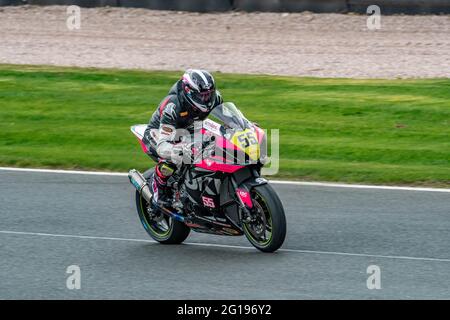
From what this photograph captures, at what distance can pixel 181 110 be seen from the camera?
9406 millimetres

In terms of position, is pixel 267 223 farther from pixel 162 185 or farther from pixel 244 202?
pixel 162 185

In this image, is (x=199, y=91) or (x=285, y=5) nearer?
(x=199, y=91)

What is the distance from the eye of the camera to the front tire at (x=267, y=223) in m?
8.92

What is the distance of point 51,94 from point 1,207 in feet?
20.0

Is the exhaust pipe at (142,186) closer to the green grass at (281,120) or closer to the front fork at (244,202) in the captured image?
the front fork at (244,202)

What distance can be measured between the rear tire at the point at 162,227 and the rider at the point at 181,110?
518 mm

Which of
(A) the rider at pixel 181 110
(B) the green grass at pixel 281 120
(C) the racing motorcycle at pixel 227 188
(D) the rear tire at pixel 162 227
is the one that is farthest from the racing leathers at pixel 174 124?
(B) the green grass at pixel 281 120

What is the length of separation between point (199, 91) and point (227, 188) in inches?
33.7

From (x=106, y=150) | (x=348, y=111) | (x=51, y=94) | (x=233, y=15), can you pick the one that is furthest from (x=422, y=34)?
(x=106, y=150)

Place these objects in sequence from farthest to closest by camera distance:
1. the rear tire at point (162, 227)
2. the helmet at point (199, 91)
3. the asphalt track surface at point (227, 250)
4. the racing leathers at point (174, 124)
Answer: the rear tire at point (162, 227)
the racing leathers at point (174, 124)
the helmet at point (199, 91)
the asphalt track surface at point (227, 250)

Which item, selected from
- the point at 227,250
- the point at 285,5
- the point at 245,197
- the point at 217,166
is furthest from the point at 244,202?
the point at 285,5

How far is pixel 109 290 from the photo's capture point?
27.7 feet

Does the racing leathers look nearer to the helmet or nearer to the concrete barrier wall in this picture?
the helmet
